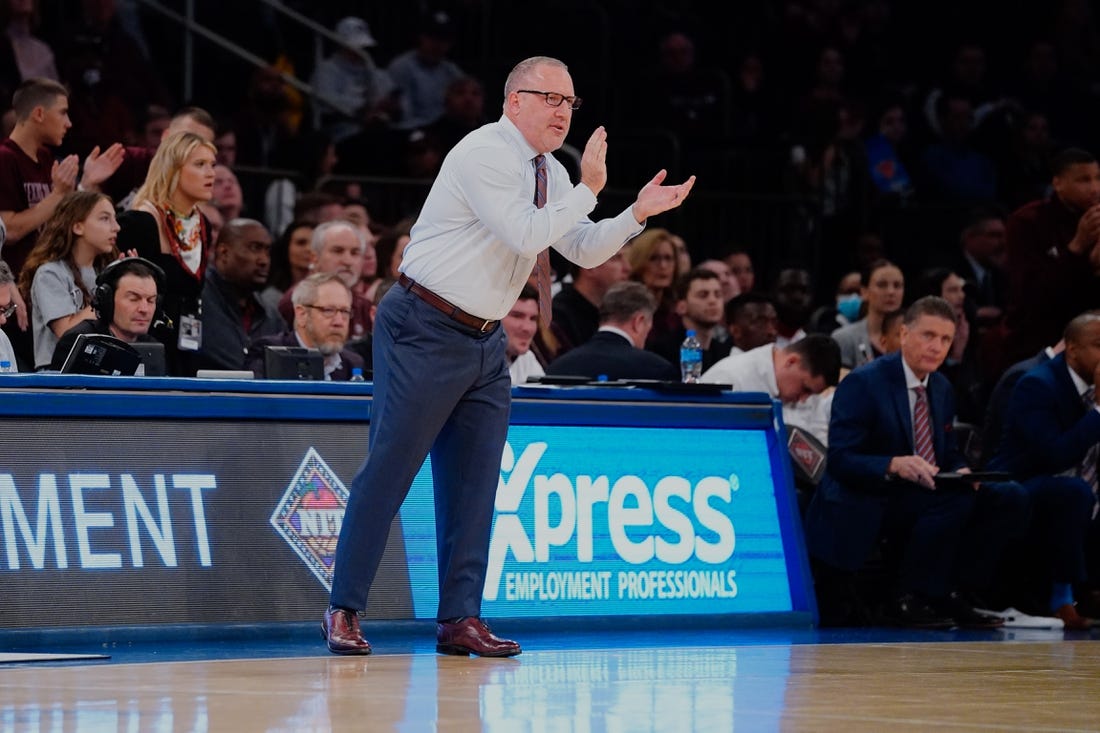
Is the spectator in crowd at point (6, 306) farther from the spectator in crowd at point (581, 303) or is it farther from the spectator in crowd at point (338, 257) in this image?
the spectator in crowd at point (581, 303)

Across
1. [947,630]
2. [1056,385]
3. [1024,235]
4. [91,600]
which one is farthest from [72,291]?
[1024,235]

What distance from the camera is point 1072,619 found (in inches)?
372

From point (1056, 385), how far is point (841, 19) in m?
8.75

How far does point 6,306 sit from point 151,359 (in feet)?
2.55

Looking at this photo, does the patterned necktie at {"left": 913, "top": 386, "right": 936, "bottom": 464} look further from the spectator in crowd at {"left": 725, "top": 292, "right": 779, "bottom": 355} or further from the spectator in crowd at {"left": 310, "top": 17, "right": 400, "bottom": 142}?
the spectator in crowd at {"left": 310, "top": 17, "right": 400, "bottom": 142}

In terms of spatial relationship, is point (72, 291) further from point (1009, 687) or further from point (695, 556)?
point (1009, 687)

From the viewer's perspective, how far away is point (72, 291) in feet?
27.8

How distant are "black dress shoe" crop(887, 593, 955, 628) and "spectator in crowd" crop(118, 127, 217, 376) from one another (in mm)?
3670

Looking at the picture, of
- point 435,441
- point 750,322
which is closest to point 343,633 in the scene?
point 435,441

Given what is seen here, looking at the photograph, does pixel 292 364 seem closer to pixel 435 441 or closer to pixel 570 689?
pixel 435 441

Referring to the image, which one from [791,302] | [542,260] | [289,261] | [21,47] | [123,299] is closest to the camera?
[542,260]

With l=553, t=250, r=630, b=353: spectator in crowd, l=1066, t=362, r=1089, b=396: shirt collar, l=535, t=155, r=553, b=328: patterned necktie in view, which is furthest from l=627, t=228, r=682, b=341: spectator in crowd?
l=535, t=155, r=553, b=328: patterned necktie

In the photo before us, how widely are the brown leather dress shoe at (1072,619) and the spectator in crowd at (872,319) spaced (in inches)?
103

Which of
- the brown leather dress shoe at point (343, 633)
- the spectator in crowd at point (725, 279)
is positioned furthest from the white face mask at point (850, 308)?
the brown leather dress shoe at point (343, 633)
